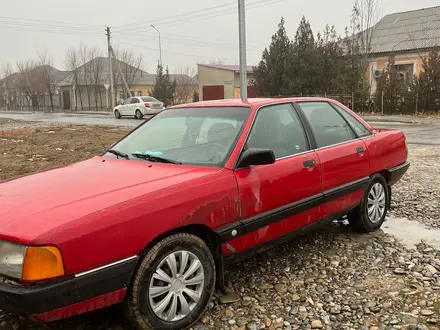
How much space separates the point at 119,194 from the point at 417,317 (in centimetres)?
216

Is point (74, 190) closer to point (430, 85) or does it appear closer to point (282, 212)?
point (282, 212)

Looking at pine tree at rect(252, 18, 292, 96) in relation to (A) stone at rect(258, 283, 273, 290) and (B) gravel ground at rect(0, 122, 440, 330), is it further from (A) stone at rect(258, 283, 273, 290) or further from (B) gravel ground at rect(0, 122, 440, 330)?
(A) stone at rect(258, 283, 273, 290)

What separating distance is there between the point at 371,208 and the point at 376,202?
0.38 feet

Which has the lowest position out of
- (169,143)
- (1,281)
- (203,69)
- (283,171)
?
(1,281)

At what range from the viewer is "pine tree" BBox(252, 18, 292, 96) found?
1086 inches

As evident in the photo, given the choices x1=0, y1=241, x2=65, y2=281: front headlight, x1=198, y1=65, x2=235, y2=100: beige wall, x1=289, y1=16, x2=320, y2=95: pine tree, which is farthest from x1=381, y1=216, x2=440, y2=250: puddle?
x1=198, y1=65, x2=235, y2=100: beige wall

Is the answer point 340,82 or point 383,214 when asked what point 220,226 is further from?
point 340,82

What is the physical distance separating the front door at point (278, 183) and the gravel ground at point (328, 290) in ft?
1.35

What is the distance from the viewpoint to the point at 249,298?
3.36 metres

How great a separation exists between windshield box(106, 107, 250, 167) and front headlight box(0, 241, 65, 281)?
1.36 metres

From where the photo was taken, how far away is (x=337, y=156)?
4172 millimetres

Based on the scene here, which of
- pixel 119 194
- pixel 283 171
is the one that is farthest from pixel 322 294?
pixel 119 194

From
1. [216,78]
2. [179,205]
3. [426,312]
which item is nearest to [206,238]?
[179,205]

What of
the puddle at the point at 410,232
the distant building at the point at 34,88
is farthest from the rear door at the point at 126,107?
the distant building at the point at 34,88
